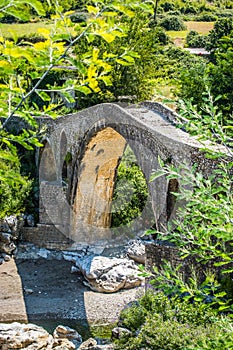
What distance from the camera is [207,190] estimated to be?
13.3 ft

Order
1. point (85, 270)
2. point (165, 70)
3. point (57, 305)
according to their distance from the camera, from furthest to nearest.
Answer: point (165, 70) < point (85, 270) < point (57, 305)

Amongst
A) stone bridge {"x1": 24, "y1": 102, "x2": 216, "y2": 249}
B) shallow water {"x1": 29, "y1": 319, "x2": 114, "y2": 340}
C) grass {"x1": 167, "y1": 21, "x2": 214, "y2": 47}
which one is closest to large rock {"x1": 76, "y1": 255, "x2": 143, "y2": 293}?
stone bridge {"x1": 24, "y1": 102, "x2": 216, "y2": 249}

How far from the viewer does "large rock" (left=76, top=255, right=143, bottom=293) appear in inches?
634

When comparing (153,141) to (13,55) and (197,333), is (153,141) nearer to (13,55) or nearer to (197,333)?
(197,333)

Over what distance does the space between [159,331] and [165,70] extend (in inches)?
721

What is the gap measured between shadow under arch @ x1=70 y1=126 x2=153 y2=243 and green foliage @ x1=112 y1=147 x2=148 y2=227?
1.09 feet

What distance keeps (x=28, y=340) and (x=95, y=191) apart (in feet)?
28.7

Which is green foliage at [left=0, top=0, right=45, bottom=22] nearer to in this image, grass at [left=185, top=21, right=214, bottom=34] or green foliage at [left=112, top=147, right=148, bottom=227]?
green foliage at [left=112, top=147, right=148, bottom=227]

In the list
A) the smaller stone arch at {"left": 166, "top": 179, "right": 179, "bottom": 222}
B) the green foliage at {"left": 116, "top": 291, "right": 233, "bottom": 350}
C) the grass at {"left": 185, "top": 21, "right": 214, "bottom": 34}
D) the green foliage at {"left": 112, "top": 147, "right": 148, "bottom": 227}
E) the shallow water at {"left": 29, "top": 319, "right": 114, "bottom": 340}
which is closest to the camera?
the green foliage at {"left": 116, "top": 291, "right": 233, "bottom": 350}

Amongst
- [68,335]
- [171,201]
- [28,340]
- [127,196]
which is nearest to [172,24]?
[127,196]

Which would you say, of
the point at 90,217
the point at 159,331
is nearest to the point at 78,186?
the point at 90,217

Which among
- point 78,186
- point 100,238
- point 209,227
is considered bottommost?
point 100,238

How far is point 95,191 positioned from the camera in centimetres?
1948

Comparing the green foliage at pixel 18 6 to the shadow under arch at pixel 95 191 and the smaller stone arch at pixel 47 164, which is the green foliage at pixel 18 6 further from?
the smaller stone arch at pixel 47 164
